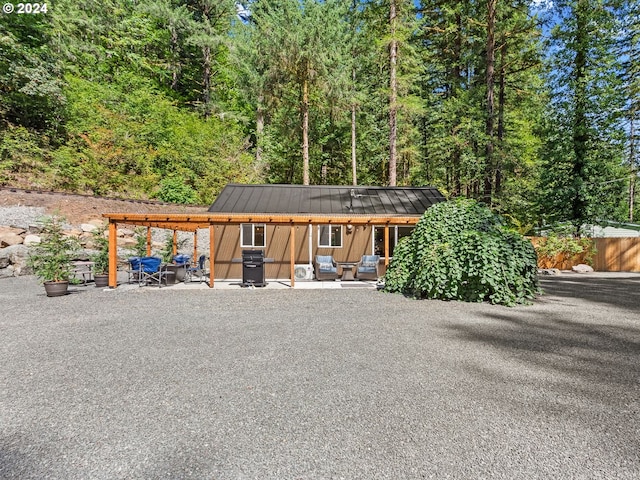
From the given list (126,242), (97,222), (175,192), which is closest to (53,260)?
(126,242)

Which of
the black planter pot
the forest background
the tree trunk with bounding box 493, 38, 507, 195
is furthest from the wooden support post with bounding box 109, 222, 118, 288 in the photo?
the tree trunk with bounding box 493, 38, 507, 195

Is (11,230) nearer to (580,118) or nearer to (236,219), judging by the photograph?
(236,219)

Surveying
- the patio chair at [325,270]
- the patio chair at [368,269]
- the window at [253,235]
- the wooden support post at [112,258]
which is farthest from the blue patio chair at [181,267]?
the patio chair at [368,269]

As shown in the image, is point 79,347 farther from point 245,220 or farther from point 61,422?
point 245,220

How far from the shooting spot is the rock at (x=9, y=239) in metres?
11.0

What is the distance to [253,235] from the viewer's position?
1176cm

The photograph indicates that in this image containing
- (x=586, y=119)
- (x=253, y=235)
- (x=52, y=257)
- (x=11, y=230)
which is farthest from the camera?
(x=586, y=119)

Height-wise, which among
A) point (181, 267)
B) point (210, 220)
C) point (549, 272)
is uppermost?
point (210, 220)

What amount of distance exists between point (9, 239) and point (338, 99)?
1477cm

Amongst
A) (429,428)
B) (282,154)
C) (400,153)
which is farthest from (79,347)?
(282,154)

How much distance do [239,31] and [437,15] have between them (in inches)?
473

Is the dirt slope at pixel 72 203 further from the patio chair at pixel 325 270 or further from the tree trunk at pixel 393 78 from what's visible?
the tree trunk at pixel 393 78

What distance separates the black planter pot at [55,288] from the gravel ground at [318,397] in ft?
5.91

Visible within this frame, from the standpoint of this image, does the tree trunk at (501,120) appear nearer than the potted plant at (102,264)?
No
